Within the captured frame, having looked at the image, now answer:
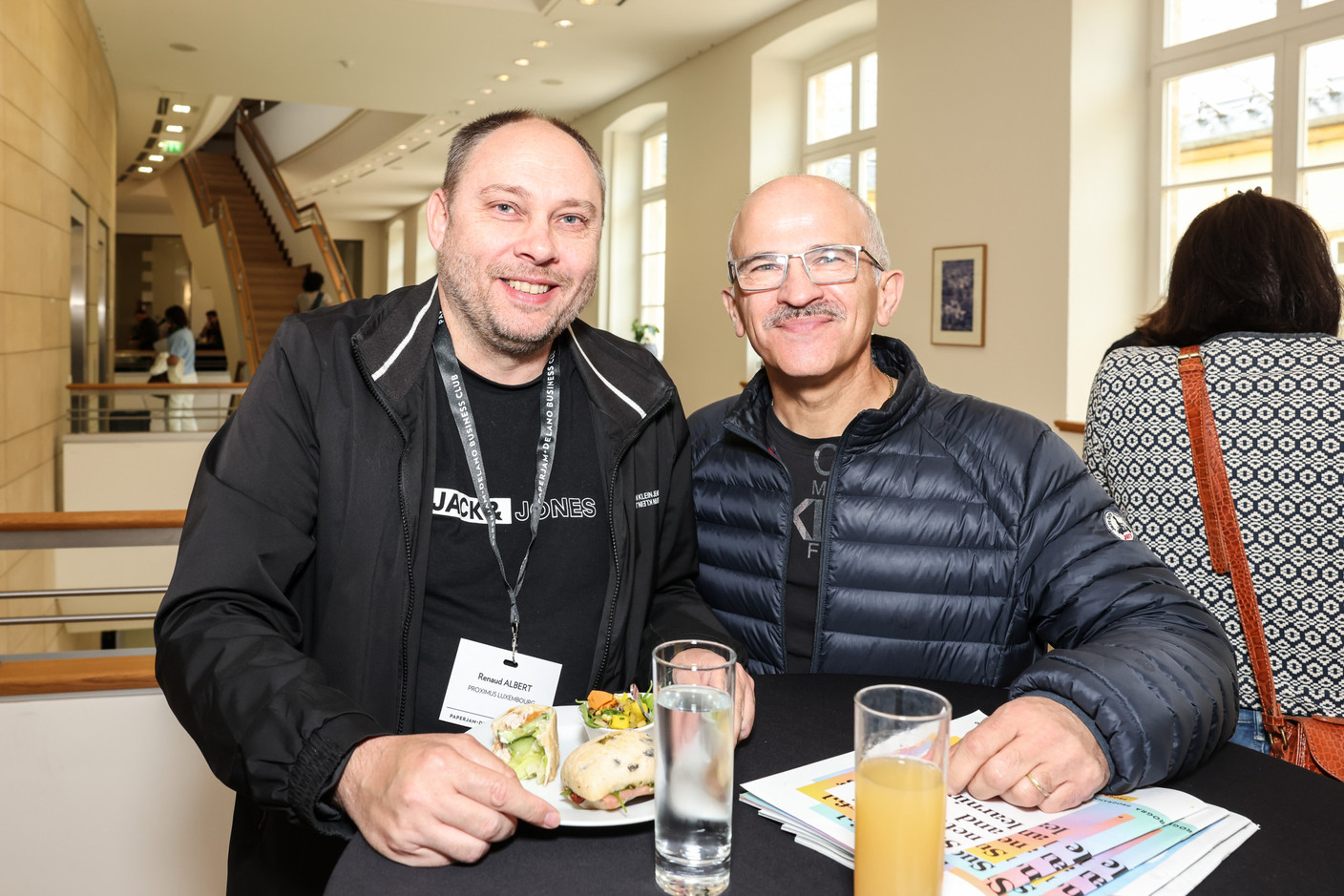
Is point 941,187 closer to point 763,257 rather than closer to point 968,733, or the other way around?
point 763,257

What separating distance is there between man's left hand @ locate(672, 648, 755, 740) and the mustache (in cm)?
73

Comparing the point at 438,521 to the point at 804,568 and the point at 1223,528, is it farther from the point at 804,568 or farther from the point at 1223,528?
the point at 1223,528

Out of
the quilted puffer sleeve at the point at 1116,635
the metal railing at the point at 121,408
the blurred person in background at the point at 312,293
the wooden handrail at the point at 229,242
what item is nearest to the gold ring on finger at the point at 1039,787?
the quilted puffer sleeve at the point at 1116,635

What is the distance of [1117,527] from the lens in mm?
1531

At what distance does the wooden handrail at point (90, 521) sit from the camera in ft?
6.71

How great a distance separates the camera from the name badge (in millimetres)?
1464

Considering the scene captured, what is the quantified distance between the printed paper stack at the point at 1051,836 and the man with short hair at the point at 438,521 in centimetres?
16

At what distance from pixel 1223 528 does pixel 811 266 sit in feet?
2.81

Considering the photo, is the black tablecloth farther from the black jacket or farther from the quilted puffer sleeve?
the black jacket

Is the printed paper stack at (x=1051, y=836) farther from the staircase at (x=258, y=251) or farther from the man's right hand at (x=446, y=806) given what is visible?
the staircase at (x=258, y=251)

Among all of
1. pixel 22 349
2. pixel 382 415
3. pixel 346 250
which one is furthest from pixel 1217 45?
pixel 346 250

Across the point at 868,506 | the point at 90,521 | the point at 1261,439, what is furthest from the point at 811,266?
the point at 90,521

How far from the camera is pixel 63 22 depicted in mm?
6539

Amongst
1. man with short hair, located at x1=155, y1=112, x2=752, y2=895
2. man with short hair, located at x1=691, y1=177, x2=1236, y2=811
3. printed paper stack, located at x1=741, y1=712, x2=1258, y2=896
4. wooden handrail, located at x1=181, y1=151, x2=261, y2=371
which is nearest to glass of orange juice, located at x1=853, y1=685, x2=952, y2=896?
printed paper stack, located at x1=741, y1=712, x2=1258, y2=896
